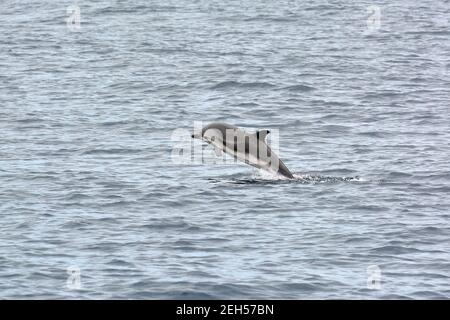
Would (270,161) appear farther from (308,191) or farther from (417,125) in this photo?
(417,125)

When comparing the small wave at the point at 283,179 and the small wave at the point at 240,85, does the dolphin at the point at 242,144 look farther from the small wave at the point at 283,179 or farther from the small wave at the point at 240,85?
the small wave at the point at 240,85

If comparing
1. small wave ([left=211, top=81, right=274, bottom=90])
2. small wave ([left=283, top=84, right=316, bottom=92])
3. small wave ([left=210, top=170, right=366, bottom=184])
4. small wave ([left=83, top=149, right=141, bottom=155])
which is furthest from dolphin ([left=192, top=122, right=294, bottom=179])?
small wave ([left=211, top=81, right=274, bottom=90])

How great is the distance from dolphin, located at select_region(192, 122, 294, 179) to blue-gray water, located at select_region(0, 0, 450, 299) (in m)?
0.68

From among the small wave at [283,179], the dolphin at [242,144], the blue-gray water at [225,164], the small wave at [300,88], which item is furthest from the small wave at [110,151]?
the small wave at [300,88]

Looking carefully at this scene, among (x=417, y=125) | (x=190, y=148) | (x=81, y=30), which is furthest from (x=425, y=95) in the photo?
(x=81, y=30)

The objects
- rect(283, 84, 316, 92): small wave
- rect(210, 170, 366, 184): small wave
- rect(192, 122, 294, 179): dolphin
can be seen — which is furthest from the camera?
rect(283, 84, 316, 92): small wave

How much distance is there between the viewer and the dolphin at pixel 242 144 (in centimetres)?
3181

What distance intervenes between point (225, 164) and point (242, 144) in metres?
3.79

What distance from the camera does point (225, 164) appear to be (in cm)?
3556

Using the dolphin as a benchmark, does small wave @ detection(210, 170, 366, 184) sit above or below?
below

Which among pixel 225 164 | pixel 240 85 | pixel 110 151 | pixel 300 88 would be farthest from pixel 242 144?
pixel 240 85

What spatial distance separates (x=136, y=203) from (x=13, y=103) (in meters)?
17.8

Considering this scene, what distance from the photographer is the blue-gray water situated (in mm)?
24266

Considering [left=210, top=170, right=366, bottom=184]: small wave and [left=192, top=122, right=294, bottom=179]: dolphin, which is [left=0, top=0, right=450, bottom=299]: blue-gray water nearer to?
[left=210, top=170, right=366, bottom=184]: small wave
